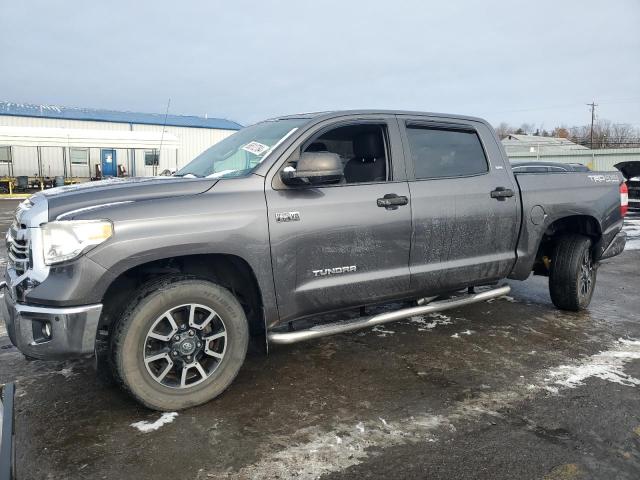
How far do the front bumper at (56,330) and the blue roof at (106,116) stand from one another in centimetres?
3492

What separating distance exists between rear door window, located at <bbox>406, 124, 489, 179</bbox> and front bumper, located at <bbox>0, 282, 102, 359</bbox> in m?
2.56

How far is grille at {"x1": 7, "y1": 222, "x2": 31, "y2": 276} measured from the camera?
9.66 feet

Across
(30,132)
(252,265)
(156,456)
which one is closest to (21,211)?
(252,265)

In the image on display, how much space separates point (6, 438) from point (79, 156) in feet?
107

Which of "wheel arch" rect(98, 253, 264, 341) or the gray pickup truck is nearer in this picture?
the gray pickup truck

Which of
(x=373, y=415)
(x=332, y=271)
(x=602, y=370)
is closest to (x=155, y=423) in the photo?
(x=373, y=415)

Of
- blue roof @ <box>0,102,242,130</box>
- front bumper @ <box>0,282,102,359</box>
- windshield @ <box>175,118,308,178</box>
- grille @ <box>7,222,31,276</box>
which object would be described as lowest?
front bumper @ <box>0,282,102,359</box>

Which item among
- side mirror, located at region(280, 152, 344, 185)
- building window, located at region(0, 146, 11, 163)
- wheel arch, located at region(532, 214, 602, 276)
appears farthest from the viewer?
building window, located at region(0, 146, 11, 163)

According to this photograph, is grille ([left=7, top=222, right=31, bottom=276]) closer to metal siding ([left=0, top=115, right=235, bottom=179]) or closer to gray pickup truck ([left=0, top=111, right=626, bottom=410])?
gray pickup truck ([left=0, top=111, right=626, bottom=410])

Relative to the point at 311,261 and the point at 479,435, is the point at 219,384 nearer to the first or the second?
the point at 311,261

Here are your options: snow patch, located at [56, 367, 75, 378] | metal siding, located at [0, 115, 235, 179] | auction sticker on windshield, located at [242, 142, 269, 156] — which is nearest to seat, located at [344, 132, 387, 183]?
auction sticker on windshield, located at [242, 142, 269, 156]

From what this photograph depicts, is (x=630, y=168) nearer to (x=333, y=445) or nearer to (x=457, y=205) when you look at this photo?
(x=457, y=205)

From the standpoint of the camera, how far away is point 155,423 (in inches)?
119

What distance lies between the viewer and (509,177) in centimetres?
460
